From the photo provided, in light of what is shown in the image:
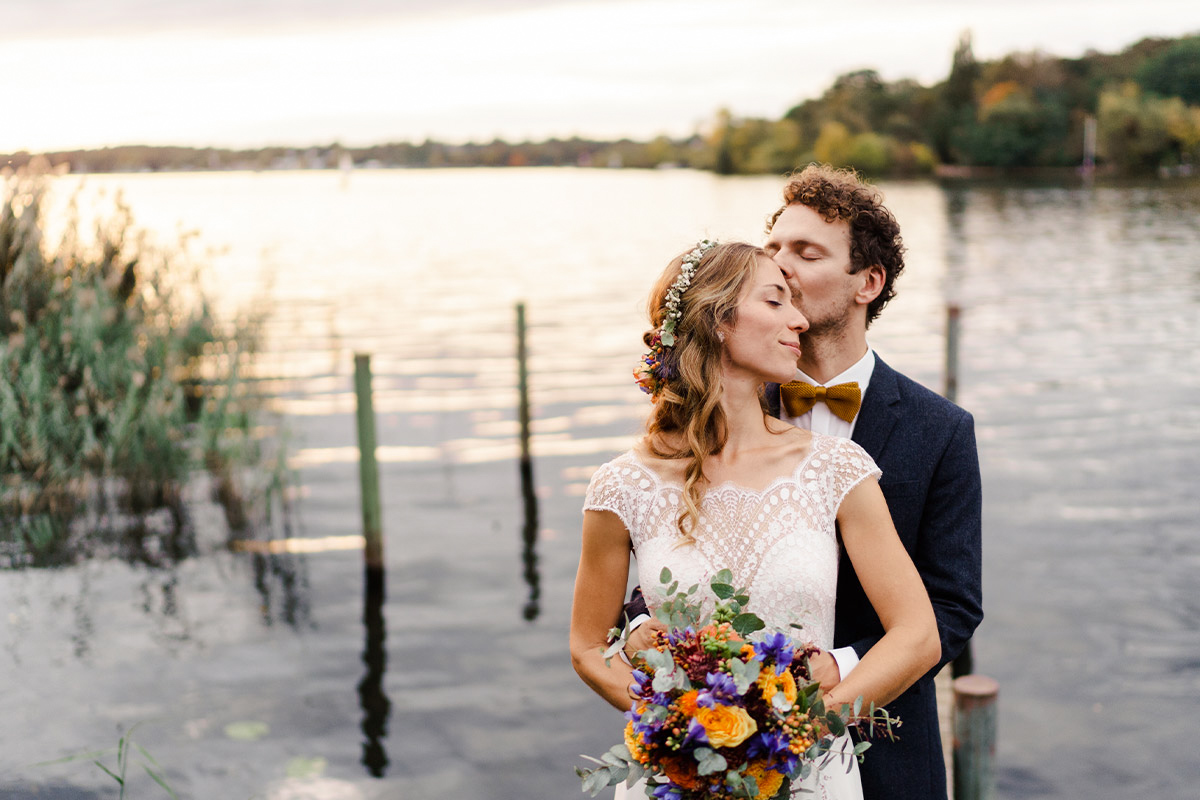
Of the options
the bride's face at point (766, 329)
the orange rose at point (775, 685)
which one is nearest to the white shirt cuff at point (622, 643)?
the orange rose at point (775, 685)

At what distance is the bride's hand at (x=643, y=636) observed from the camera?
7.14 feet

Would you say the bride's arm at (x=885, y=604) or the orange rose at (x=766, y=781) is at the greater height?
the bride's arm at (x=885, y=604)

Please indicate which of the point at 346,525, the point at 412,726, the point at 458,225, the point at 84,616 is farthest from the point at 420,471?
the point at 458,225

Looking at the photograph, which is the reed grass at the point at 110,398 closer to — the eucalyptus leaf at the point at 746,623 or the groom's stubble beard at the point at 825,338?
the groom's stubble beard at the point at 825,338

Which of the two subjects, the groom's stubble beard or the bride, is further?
the groom's stubble beard

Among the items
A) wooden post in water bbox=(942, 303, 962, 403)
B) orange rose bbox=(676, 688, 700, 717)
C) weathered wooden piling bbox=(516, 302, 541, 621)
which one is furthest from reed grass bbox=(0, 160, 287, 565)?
wooden post in water bbox=(942, 303, 962, 403)

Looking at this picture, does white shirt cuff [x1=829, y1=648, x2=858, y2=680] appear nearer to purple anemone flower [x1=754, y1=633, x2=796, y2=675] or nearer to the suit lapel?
purple anemone flower [x1=754, y1=633, x2=796, y2=675]

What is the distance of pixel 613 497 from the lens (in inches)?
95.2

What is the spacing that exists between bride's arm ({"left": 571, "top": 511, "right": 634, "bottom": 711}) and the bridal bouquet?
0.43m

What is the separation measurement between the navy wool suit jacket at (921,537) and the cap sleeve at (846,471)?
172 millimetres

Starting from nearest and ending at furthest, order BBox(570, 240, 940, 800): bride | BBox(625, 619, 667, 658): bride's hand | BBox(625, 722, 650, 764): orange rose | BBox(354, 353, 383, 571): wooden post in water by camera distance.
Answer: BBox(625, 722, 650, 764): orange rose
BBox(625, 619, 667, 658): bride's hand
BBox(570, 240, 940, 800): bride
BBox(354, 353, 383, 571): wooden post in water

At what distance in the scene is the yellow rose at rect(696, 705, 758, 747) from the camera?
1.82 m

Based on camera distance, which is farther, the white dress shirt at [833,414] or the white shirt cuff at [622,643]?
the white dress shirt at [833,414]

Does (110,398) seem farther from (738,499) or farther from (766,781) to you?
(766,781)
